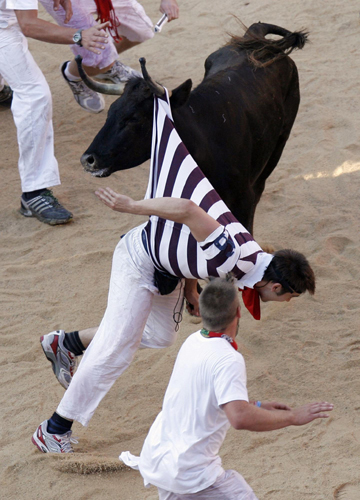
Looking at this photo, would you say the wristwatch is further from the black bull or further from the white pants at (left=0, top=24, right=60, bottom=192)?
the white pants at (left=0, top=24, right=60, bottom=192)

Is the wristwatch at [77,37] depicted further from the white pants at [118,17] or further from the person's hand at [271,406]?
the person's hand at [271,406]

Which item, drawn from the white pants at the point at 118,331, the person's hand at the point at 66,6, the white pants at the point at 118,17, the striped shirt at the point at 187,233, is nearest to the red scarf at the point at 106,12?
the white pants at the point at 118,17

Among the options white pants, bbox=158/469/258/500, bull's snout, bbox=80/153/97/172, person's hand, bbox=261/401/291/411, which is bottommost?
white pants, bbox=158/469/258/500

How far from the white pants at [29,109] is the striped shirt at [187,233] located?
2447mm

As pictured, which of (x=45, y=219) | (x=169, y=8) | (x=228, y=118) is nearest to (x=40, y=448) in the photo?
(x=228, y=118)

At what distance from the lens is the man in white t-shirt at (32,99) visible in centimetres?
523

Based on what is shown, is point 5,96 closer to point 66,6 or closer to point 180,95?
point 66,6

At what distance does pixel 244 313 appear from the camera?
198 inches

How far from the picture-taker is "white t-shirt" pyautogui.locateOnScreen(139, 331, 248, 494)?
98.0 inches

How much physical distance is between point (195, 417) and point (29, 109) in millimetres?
3801

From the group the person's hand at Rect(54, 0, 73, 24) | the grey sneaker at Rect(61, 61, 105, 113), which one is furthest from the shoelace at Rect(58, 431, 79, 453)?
the grey sneaker at Rect(61, 61, 105, 113)

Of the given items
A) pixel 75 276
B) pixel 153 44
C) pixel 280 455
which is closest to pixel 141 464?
pixel 280 455

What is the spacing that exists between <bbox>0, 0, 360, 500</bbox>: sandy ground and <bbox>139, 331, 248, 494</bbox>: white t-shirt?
93cm

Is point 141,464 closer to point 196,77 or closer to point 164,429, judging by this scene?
point 164,429
